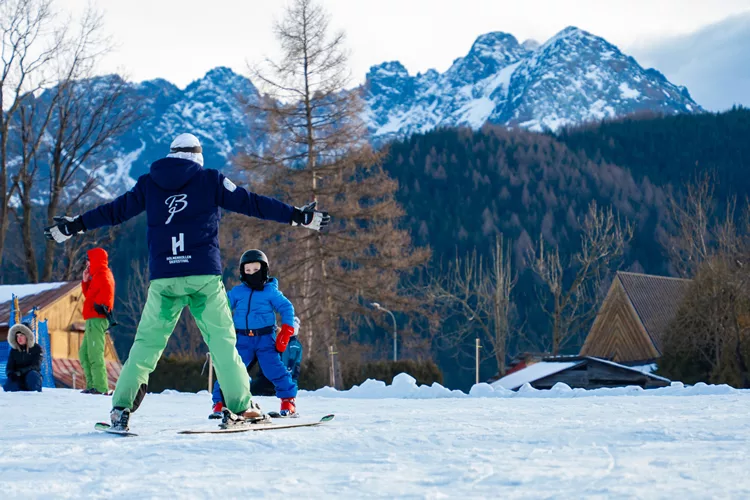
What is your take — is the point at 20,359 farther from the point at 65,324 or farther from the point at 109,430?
the point at 65,324

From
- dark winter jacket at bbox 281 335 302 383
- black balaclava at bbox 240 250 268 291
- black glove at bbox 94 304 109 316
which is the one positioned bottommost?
dark winter jacket at bbox 281 335 302 383

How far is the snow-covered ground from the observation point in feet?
11.9

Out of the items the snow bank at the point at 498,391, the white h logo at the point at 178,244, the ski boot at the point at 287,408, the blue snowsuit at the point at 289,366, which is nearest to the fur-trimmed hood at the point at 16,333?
the blue snowsuit at the point at 289,366

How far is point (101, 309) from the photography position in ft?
36.7

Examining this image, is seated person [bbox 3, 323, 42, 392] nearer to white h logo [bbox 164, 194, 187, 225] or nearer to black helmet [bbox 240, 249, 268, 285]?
black helmet [bbox 240, 249, 268, 285]

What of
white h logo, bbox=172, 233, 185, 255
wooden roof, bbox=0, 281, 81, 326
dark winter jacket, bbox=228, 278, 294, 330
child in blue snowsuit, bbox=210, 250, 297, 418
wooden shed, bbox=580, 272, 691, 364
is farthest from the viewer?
wooden shed, bbox=580, 272, 691, 364

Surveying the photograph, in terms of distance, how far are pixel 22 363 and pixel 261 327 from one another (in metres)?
5.87

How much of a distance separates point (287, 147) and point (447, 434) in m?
21.5

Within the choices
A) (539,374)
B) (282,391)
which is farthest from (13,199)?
(282,391)

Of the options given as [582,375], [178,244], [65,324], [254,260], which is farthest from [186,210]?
[582,375]

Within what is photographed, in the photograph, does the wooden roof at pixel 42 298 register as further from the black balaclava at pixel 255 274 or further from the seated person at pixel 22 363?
the black balaclava at pixel 255 274

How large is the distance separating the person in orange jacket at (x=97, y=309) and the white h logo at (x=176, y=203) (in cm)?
549

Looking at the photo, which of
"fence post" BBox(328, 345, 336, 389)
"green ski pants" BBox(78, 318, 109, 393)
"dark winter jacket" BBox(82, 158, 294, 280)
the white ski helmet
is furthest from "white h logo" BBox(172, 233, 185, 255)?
"fence post" BBox(328, 345, 336, 389)

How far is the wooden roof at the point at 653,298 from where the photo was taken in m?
45.6
